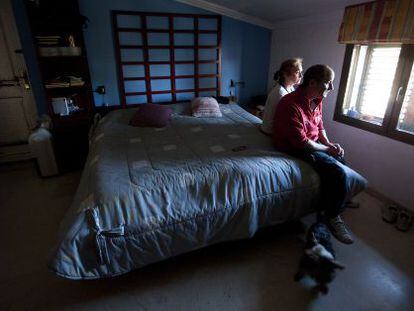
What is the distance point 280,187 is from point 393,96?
1448 mm

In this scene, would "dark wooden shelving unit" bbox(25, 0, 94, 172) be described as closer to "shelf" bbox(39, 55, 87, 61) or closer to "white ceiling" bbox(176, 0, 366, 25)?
"shelf" bbox(39, 55, 87, 61)

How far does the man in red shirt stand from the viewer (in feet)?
5.98

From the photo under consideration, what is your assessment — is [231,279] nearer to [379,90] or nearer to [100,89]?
[379,90]

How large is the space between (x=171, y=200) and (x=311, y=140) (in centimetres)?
119

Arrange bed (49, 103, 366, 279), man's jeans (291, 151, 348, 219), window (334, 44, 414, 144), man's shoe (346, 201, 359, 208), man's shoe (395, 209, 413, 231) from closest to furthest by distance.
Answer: bed (49, 103, 366, 279) → man's jeans (291, 151, 348, 219) → man's shoe (395, 209, 413, 231) → window (334, 44, 414, 144) → man's shoe (346, 201, 359, 208)

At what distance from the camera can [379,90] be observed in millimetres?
2576

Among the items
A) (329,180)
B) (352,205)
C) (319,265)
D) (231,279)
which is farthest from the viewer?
(352,205)

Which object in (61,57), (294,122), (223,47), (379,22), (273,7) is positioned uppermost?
(273,7)

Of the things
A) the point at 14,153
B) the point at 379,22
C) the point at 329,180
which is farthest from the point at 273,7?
the point at 14,153

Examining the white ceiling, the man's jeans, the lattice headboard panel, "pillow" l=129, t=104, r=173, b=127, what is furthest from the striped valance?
"pillow" l=129, t=104, r=173, b=127

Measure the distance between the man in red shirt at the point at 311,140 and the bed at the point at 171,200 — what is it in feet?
0.28

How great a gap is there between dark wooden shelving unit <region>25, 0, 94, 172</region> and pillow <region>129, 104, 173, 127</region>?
2.29 ft

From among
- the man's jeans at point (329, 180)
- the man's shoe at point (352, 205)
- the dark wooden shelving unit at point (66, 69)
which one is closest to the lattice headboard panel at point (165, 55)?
the dark wooden shelving unit at point (66, 69)

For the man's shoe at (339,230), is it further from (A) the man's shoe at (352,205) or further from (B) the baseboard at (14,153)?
(B) the baseboard at (14,153)
